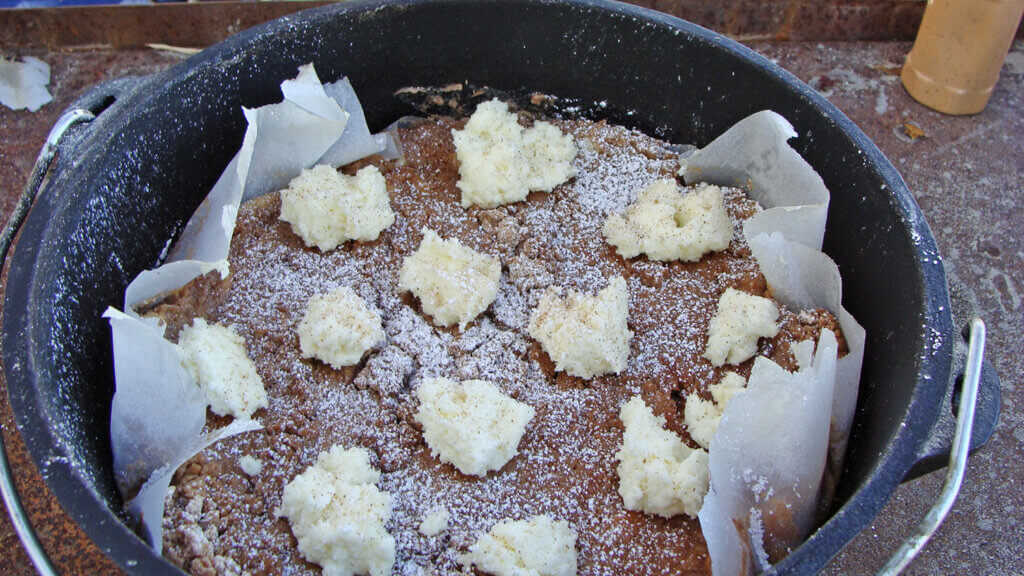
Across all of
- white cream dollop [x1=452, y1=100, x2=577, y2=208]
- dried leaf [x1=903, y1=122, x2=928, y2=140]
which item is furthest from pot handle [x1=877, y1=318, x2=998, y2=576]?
dried leaf [x1=903, y1=122, x2=928, y2=140]

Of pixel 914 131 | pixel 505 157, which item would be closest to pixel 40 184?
pixel 505 157

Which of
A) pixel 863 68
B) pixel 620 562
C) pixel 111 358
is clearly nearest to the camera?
pixel 620 562

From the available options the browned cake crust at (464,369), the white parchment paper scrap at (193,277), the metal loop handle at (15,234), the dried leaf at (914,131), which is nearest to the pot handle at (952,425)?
the browned cake crust at (464,369)

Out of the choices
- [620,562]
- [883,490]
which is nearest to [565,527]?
[620,562]

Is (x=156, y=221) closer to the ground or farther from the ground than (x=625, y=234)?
farther from the ground

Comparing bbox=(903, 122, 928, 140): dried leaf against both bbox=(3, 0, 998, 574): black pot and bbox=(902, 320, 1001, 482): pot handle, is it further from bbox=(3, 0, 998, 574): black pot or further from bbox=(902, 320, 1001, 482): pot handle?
bbox=(902, 320, 1001, 482): pot handle

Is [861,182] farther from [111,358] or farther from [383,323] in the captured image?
[111,358]
